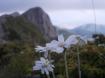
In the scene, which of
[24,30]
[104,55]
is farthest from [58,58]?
[24,30]

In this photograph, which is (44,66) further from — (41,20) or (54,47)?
(41,20)

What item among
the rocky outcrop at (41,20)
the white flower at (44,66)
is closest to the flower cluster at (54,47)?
the white flower at (44,66)

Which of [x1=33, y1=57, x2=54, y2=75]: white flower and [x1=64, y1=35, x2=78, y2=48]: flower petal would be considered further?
[x1=33, y1=57, x2=54, y2=75]: white flower

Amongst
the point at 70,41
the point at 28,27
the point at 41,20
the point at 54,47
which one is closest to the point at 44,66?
the point at 54,47

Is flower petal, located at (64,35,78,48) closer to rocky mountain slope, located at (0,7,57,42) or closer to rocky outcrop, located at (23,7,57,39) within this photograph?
rocky mountain slope, located at (0,7,57,42)

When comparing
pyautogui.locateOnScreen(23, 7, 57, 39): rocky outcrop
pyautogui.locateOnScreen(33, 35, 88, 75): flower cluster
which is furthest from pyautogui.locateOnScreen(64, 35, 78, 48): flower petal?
pyautogui.locateOnScreen(23, 7, 57, 39): rocky outcrop

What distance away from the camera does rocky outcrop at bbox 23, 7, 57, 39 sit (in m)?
27.1

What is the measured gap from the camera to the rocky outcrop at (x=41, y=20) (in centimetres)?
2706

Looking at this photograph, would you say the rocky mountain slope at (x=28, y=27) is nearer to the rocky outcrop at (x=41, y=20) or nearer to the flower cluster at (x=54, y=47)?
the rocky outcrop at (x=41, y=20)

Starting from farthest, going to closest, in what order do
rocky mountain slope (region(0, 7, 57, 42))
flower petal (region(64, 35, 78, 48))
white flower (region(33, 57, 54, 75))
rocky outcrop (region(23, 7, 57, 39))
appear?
rocky outcrop (region(23, 7, 57, 39)), rocky mountain slope (region(0, 7, 57, 42)), white flower (region(33, 57, 54, 75)), flower petal (region(64, 35, 78, 48))

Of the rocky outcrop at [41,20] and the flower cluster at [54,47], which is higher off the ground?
the flower cluster at [54,47]

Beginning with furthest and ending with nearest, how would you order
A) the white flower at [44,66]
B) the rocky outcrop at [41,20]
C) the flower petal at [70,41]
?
the rocky outcrop at [41,20] → the white flower at [44,66] → the flower petal at [70,41]

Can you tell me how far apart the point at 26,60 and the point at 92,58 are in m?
2.19

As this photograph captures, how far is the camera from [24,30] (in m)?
25.8
